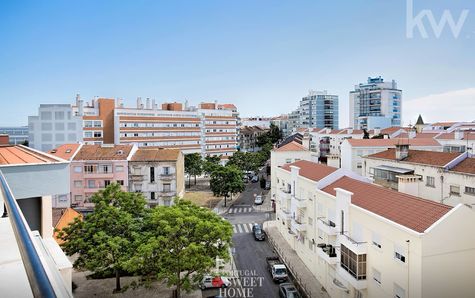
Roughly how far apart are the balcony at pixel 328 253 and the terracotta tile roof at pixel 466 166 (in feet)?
37.6

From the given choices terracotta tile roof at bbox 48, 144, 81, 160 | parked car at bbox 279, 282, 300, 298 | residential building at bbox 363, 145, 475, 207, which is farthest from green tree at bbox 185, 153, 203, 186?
parked car at bbox 279, 282, 300, 298

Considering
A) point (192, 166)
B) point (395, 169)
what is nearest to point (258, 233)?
point (395, 169)

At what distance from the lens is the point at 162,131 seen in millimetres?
69250

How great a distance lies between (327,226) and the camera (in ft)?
67.4

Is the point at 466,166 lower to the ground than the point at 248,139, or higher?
lower

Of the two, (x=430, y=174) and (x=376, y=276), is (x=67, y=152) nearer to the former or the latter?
(x=376, y=276)

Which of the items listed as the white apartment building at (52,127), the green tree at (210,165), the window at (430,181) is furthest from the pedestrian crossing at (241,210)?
the white apartment building at (52,127)

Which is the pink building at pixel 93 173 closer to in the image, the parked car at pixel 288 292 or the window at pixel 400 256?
the parked car at pixel 288 292

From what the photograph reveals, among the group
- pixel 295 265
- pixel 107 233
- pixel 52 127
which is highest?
pixel 52 127

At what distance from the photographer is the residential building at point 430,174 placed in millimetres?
22938

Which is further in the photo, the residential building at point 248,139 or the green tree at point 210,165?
the residential building at point 248,139

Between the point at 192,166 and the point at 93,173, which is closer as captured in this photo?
the point at 93,173

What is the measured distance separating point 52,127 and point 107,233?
145 feet

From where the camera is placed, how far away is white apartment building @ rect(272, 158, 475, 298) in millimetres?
13250
